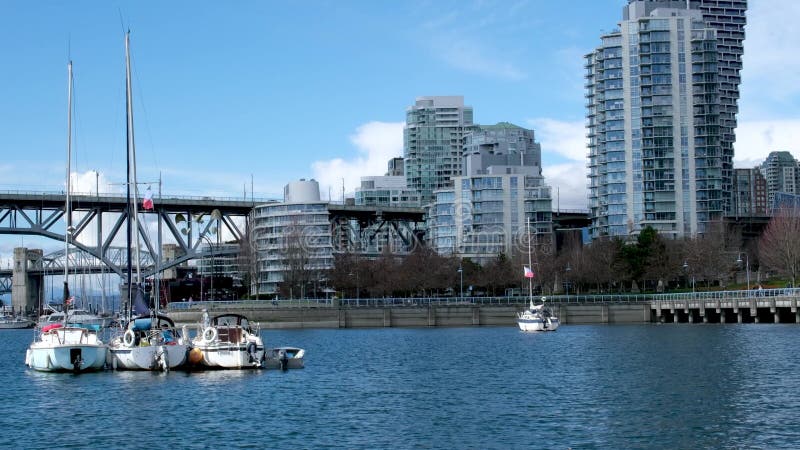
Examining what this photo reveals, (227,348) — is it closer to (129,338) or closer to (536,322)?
(129,338)

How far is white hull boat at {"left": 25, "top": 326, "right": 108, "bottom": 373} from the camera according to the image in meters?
71.5

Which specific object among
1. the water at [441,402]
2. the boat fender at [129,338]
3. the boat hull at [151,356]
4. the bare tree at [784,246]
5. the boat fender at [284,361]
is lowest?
the water at [441,402]

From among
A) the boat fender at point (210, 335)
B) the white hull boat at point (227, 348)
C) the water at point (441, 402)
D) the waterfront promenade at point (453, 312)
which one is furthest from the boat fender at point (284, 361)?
the waterfront promenade at point (453, 312)

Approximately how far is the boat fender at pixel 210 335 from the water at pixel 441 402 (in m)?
2.56

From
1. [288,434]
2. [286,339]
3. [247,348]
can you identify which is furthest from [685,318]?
[288,434]

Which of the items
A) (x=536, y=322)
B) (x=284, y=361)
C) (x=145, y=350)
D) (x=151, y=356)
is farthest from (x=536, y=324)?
(x=145, y=350)

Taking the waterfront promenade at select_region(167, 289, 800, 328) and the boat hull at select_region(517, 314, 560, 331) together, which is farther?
the waterfront promenade at select_region(167, 289, 800, 328)

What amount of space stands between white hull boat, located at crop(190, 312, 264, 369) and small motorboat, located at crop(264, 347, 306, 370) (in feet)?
6.31

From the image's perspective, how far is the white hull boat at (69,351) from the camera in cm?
7150

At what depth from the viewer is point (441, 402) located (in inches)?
2203

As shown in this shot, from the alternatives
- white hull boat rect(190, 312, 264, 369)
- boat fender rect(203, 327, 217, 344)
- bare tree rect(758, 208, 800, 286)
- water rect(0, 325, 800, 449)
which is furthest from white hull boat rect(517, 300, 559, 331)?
boat fender rect(203, 327, 217, 344)

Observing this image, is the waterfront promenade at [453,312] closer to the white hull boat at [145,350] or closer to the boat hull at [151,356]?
the white hull boat at [145,350]

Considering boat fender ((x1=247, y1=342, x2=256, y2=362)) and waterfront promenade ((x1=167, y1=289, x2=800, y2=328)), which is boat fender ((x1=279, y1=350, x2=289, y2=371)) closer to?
boat fender ((x1=247, y1=342, x2=256, y2=362))

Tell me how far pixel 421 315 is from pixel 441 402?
9046 cm
